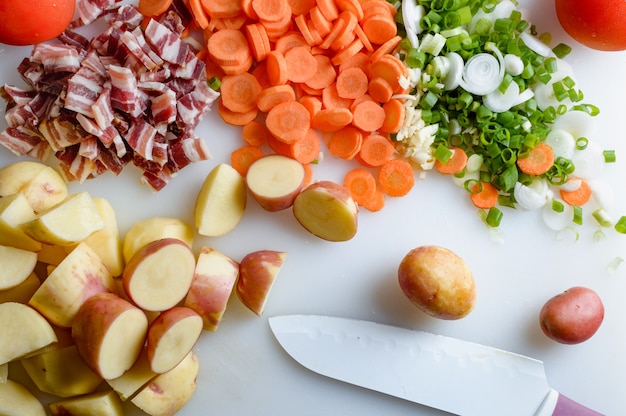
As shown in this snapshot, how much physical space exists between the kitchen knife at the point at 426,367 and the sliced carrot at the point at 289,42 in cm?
97

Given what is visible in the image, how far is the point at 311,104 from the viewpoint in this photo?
7.62ft

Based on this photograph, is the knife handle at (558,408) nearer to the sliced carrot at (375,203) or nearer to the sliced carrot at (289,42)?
the sliced carrot at (375,203)

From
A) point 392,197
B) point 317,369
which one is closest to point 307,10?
point 392,197

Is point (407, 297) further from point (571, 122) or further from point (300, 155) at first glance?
point (571, 122)

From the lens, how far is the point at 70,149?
89.4 inches

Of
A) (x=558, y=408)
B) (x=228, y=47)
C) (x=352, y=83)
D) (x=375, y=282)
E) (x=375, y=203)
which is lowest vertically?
(x=558, y=408)

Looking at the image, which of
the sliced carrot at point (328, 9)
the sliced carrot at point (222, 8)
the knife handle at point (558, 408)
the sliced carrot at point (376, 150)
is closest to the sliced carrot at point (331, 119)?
the sliced carrot at point (376, 150)

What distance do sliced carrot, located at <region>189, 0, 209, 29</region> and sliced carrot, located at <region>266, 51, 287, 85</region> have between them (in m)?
0.26

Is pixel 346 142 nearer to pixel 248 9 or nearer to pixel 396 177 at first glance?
pixel 396 177

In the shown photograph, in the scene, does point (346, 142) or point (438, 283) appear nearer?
point (438, 283)

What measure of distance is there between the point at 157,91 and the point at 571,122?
151 centimetres

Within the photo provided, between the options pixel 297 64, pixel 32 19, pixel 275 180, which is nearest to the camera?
pixel 32 19

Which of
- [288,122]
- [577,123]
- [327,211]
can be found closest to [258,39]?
[288,122]

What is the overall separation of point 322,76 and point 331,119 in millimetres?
190
